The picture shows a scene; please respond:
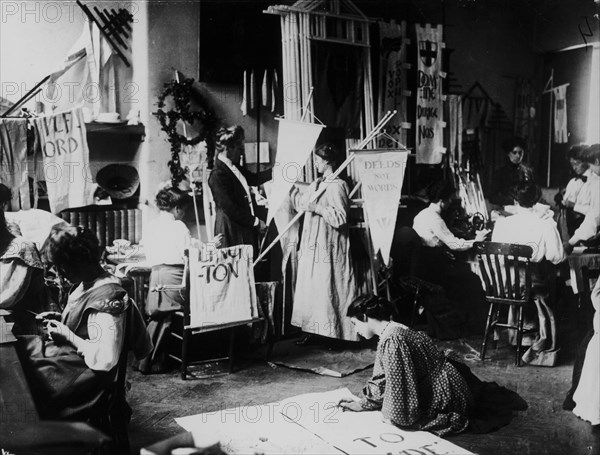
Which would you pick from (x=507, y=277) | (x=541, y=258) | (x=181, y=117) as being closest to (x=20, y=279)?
(x=181, y=117)

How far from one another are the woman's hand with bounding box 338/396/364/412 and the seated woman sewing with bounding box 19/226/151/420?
174 cm

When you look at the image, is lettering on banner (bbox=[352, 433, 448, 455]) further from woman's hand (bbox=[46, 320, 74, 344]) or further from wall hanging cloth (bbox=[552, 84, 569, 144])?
wall hanging cloth (bbox=[552, 84, 569, 144])

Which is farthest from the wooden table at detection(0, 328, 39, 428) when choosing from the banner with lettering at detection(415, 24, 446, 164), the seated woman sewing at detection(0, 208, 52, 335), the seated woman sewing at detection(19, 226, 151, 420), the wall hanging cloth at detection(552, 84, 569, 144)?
the wall hanging cloth at detection(552, 84, 569, 144)

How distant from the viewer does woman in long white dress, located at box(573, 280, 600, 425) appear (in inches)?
160

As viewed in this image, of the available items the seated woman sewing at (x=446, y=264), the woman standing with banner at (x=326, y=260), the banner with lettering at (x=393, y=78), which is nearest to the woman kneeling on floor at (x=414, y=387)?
the woman standing with banner at (x=326, y=260)

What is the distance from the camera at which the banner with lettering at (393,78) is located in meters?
6.93

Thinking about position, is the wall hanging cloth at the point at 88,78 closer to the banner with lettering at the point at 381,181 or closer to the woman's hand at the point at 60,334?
the banner with lettering at the point at 381,181

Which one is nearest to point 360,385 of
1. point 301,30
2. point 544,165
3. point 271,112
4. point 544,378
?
point 544,378

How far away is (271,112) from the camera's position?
6.20 m

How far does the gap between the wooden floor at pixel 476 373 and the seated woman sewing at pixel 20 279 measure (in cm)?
97

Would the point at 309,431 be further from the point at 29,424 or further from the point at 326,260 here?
the point at 326,260

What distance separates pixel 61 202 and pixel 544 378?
3.94m

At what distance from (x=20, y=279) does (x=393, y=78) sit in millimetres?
4287

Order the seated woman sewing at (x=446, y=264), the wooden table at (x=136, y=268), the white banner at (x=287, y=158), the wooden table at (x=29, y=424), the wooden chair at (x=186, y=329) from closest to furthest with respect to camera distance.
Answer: the wooden table at (x=29, y=424) < the wooden chair at (x=186, y=329) < the wooden table at (x=136, y=268) < the white banner at (x=287, y=158) < the seated woman sewing at (x=446, y=264)
